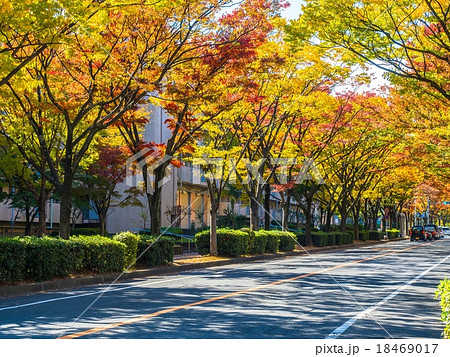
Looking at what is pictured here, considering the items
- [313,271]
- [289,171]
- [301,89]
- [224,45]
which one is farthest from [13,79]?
[289,171]

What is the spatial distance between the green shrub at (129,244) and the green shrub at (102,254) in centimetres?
67

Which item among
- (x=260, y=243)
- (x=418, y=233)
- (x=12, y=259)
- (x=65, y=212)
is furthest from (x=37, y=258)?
(x=418, y=233)

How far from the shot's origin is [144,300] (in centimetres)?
1164

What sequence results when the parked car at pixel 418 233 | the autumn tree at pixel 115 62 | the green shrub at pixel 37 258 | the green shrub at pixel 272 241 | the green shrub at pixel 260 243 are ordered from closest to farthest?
1. the green shrub at pixel 37 258
2. the autumn tree at pixel 115 62
3. the green shrub at pixel 260 243
4. the green shrub at pixel 272 241
5. the parked car at pixel 418 233

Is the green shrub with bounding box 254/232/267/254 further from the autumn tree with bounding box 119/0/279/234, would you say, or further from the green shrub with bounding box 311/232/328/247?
the green shrub with bounding box 311/232/328/247

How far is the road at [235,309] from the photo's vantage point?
8.11 metres

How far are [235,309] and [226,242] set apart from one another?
50.9ft

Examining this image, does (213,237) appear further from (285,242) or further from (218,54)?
(218,54)

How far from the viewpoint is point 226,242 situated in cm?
2578

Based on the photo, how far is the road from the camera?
8109mm

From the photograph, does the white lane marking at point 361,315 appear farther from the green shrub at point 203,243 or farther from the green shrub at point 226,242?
the green shrub at point 203,243

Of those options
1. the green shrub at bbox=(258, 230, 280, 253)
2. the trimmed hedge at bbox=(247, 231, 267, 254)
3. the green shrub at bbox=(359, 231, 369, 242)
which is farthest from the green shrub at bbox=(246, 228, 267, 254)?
the green shrub at bbox=(359, 231, 369, 242)

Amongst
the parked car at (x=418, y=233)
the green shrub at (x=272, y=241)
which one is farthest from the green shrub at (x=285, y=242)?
the parked car at (x=418, y=233)

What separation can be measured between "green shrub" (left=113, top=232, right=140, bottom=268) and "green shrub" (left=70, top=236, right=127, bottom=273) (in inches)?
26.5
